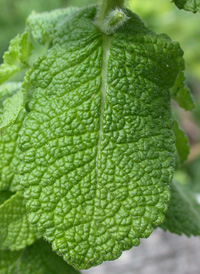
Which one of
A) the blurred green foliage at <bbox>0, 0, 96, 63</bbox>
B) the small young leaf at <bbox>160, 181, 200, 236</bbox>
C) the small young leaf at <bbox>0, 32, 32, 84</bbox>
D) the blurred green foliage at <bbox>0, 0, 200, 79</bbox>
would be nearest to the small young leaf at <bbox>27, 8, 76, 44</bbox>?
the small young leaf at <bbox>0, 32, 32, 84</bbox>

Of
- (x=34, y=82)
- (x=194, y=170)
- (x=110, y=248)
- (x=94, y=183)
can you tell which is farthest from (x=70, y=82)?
(x=194, y=170)

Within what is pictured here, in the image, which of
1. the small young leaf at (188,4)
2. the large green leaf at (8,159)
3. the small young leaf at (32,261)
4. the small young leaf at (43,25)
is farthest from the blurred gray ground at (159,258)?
the small young leaf at (188,4)

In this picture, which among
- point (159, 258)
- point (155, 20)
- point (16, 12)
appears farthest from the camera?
point (16, 12)

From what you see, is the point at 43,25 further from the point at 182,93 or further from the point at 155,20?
the point at 155,20

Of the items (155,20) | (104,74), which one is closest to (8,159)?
(104,74)

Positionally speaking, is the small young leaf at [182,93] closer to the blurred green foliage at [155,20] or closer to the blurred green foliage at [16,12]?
the blurred green foliage at [16,12]

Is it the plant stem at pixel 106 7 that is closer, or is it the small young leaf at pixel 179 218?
the plant stem at pixel 106 7

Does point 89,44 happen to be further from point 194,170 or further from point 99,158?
point 194,170

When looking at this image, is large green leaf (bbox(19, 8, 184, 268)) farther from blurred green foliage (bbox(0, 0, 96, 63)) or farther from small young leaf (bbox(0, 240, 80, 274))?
blurred green foliage (bbox(0, 0, 96, 63))
